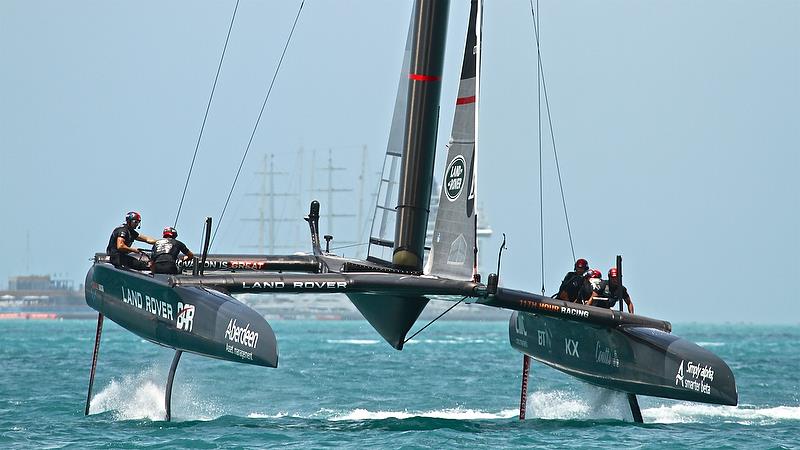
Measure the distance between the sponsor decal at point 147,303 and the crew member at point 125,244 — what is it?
1.32 ft

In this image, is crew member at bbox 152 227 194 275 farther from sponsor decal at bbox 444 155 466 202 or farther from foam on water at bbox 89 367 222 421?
sponsor decal at bbox 444 155 466 202

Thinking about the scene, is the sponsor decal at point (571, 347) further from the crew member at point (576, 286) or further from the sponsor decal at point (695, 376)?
the sponsor decal at point (695, 376)

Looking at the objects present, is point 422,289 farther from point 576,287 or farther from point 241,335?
point 576,287

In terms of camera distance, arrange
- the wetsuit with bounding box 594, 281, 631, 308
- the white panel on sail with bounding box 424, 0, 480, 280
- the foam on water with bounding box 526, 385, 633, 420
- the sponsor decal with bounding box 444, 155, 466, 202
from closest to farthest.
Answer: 1. the white panel on sail with bounding box 424, 0, 480, 280
2. the sponsor decal with bounding box 444, 155, 466, 202
3. the wetsuit with bounding box 594, 281, 631, 308
4. the foam on water with bounding box 526, 385, 633, 420

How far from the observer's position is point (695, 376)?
10.4 meters

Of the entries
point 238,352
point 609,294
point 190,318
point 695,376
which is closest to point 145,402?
point 190,318

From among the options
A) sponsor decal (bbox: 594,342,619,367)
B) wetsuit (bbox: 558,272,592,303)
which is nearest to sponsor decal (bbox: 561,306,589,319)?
sponsor decal (bbox: 594,342,619,367)

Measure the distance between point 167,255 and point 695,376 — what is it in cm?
454

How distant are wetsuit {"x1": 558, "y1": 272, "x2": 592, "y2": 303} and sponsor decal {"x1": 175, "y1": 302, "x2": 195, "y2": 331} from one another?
138 inches

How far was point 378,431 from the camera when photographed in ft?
34.0

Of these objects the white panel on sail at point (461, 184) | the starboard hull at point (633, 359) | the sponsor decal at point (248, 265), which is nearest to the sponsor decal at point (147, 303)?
the sponsor decal at point (248, 265)

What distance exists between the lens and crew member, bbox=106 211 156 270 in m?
11.4

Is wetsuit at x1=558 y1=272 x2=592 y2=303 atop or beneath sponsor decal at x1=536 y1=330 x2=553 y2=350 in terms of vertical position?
atop

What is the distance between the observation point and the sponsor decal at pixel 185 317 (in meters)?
9.97
